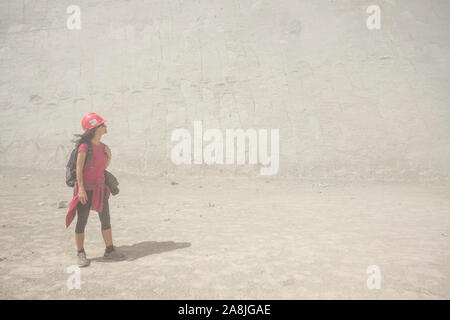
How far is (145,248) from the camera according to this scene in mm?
4379

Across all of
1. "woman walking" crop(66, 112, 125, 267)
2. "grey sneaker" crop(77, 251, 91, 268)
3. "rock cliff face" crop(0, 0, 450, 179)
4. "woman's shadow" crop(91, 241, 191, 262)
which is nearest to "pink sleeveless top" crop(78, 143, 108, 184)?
"woman walking" crop(66, 112, 125, 267)

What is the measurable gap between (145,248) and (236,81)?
13769mm

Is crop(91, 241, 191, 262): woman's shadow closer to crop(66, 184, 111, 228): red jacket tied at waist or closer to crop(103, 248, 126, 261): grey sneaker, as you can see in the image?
crop(103, 248, 126, 261): grey sneaker

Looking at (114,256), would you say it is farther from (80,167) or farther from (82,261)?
(80,167)

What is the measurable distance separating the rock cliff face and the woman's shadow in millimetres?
9242

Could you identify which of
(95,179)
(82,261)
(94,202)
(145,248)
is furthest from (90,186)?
(145,248)

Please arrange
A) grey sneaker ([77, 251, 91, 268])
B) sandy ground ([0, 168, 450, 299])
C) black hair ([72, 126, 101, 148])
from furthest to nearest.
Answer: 1. black hair ([72, 126, 101, 148])
2. grey sneaker ([77, 251, 91, 268])
3. sandy ground ([0, 168, 450, 299])

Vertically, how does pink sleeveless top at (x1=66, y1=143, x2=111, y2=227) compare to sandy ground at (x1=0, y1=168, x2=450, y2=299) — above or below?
above

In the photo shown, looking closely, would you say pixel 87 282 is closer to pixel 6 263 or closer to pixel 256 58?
pixel 6 263

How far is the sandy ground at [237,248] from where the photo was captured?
9.98 ft

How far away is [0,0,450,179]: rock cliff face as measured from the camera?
14203 mm

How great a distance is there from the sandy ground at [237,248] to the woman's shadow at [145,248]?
2 centimetres

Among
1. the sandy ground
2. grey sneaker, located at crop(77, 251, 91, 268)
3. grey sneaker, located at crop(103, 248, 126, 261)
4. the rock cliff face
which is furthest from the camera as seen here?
the rock cliff face

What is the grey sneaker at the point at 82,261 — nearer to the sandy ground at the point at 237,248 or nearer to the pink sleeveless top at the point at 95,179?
the sandy ground at the point at 237,248
